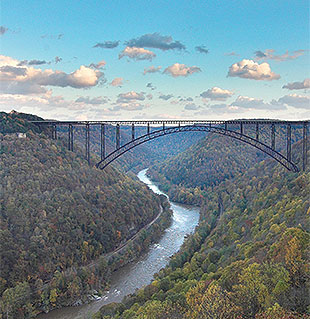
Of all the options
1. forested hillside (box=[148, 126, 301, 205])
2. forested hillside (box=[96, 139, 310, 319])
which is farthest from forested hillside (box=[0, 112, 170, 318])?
forested hillside (box=[148, 126, 301, 205])

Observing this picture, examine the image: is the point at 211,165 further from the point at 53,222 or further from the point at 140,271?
the point at 53,222

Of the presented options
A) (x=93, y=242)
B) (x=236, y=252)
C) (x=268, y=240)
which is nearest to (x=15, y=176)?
(x=93, y=242)

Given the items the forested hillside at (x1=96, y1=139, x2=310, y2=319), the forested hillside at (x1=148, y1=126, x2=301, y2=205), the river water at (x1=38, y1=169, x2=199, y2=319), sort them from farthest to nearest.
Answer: the forested hillside at (x1=148, y1=126, x2=301, y2=205), the river water at (x1=38, y1=169, x2=199, y2=319), the forested hillside at (x1=96, y1=139, x2=310, y2=319)

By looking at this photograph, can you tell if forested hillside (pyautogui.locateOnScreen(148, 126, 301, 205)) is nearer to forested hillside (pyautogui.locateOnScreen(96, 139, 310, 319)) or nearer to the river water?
the river water

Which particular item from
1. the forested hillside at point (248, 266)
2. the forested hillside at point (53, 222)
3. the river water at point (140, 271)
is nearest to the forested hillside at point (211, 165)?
the river water at point (140, 271)

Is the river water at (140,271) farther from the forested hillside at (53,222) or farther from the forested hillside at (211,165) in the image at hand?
the forested hillside at (211,165)

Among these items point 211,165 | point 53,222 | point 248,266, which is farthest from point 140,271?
point 211,165

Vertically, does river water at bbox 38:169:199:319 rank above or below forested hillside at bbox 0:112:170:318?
below
